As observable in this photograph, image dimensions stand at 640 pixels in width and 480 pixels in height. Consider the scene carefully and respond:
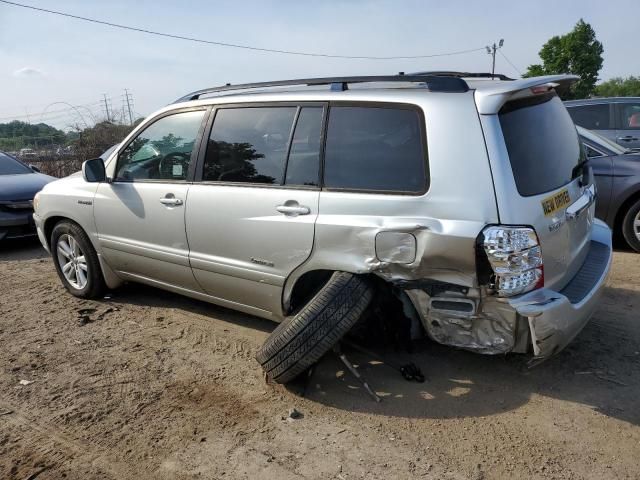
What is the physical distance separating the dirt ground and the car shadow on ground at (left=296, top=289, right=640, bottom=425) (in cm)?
1

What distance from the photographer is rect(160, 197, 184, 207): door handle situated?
13.1ft

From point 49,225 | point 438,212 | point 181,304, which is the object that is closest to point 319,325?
point 438,212

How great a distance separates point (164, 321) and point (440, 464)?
276 centimetres

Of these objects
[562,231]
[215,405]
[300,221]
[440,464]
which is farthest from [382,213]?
[215,405]

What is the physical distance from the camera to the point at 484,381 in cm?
334

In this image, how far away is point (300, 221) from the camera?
3307 millimetres

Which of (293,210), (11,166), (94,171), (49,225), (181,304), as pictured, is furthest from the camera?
(11,166)

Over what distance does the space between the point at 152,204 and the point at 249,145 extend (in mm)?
1016

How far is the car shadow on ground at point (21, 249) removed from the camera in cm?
719

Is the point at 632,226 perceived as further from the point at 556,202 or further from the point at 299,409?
the point at 299,409

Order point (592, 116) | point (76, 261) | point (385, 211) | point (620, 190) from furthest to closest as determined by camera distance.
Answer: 1. point (592, 116)
2. point (620, 190)
3. point (76, 261)
4. point (385, 211)

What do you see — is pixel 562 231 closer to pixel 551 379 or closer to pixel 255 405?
pixel 551 379

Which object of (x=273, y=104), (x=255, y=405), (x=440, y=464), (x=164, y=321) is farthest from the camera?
(x=164, y=321)

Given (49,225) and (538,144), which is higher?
(538,144)
